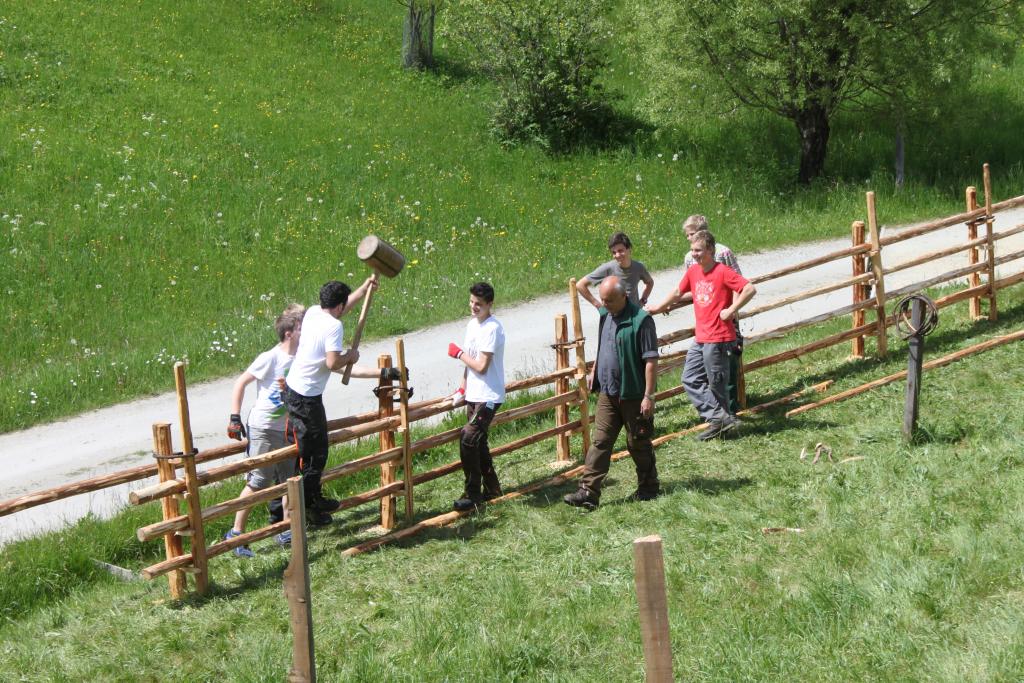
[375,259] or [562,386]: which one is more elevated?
[375,259]

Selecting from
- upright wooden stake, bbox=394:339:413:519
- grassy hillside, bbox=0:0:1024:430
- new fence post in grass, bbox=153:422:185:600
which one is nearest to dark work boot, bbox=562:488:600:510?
upright wooden stake, bbox=394:339:413:519

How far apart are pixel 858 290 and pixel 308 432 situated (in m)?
6.26

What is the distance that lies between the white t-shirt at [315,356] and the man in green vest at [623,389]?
1.82m

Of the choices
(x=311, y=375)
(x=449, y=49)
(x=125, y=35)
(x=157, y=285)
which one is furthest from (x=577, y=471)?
(x=449, y=49)

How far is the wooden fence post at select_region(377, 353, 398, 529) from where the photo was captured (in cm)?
824

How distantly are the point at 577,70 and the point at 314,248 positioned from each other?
7.71m

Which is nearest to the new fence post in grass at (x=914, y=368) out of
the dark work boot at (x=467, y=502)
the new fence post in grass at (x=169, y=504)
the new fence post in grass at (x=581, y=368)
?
the new fence post in grass at (x=581, y=368)

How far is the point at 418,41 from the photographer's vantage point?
2686cm

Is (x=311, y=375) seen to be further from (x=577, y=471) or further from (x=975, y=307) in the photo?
(x=975, y=307)

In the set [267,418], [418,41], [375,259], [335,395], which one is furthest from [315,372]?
[418,41]

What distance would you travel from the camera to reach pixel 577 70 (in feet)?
74.8

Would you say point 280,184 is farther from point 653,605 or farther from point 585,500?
point 653,605

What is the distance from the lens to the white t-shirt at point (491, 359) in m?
8.12

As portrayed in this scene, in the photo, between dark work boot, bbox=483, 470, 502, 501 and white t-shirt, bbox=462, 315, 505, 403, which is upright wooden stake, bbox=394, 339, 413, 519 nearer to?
white t-shirt, bbox=462, 315, 505, 403
